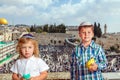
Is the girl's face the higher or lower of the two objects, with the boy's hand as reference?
higher

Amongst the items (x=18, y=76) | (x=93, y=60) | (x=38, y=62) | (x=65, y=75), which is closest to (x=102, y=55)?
(x=93, y=60)

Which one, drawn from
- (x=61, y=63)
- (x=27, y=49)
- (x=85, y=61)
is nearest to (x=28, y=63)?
(x=27, y=49)

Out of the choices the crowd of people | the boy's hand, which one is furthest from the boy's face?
the crowd of people

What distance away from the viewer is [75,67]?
2949 mm

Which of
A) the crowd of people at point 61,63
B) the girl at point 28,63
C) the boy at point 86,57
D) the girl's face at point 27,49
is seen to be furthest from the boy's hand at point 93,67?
the crowd of people at point 61,63

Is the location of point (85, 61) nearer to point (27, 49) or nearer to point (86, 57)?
point (86, 57)

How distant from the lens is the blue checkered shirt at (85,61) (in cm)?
289

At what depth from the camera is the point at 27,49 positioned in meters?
2.75

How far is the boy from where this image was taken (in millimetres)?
2887

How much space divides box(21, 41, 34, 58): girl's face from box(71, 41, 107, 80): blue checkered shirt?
415 mm

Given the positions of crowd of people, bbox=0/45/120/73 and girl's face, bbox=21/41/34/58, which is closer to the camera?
girl's face, bbox=21/41/34/58

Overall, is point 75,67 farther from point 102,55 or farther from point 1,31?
point 1,31

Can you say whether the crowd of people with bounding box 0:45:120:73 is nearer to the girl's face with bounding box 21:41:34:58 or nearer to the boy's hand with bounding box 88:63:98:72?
the boy's hand with bounding box 88:63:98:72

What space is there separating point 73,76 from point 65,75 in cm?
89
